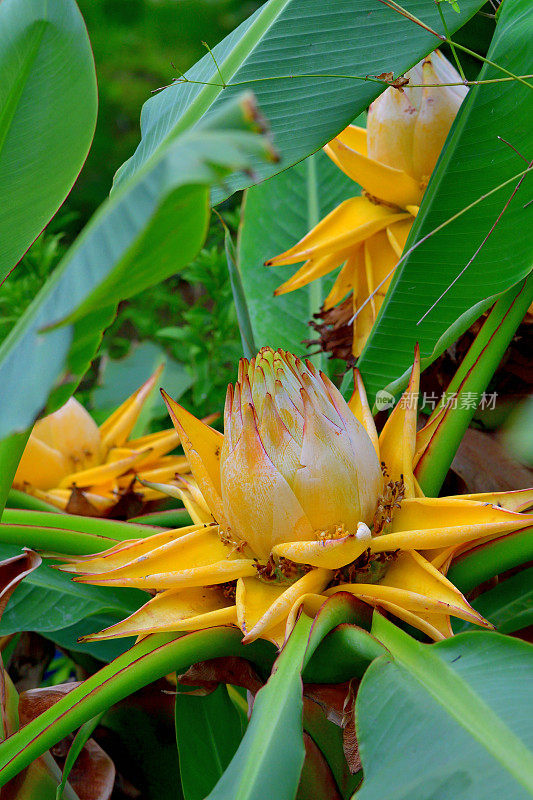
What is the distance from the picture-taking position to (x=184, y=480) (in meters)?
0.53

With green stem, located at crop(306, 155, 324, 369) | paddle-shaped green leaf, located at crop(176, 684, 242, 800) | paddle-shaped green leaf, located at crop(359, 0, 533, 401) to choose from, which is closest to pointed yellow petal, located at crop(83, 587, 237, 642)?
paddle-shaped green leaf, located at crop(176, 684, 242, 800)

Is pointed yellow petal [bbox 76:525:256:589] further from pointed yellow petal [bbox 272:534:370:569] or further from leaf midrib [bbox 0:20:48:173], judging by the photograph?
leaf midrib [bbox 0:20:48:173]

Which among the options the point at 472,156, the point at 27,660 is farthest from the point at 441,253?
the point at 27,660

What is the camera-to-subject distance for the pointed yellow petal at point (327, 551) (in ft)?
1.18

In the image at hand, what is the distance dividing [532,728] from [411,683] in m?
0.06

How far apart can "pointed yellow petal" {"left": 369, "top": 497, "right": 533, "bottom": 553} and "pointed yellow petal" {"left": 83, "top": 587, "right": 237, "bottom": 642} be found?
10cm

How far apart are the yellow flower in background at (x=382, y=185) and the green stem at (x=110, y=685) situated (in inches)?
12.6

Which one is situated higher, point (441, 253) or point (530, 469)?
point (441, 253)

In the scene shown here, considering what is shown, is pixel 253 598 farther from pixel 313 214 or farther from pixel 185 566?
pixel 313 214

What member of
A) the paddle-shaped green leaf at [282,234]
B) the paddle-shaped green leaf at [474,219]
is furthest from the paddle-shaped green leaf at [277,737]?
the paddle-shaped green leaf at [282,234]

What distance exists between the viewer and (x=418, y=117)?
0.61m

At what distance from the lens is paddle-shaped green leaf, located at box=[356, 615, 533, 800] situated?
28 cm

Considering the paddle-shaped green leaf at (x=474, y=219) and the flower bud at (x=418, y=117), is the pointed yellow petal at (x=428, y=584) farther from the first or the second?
the flower bud at (x=418, y=117)

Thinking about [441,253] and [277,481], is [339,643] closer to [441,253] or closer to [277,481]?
[277,481]
